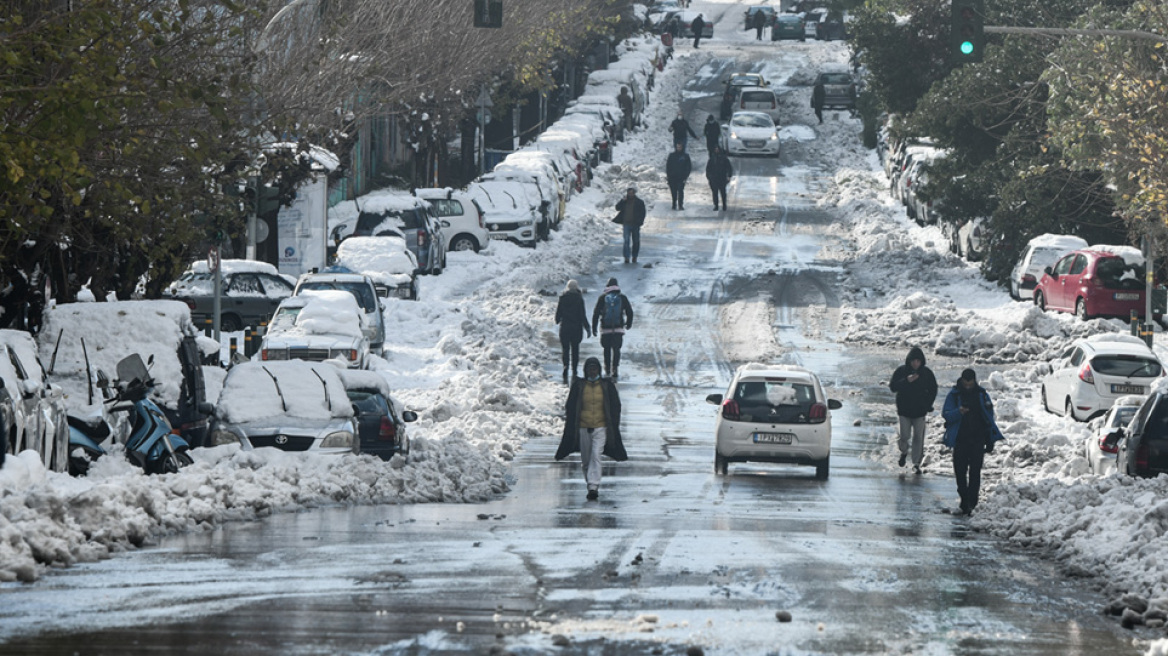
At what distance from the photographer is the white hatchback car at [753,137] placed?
63.1 m

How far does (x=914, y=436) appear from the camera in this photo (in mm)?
21547

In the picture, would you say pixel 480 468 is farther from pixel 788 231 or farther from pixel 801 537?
pixel 788 231

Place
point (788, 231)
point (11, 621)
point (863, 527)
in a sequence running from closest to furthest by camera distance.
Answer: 1. point (11, 621)
2. point (863, 527)
3. point (788, 231)

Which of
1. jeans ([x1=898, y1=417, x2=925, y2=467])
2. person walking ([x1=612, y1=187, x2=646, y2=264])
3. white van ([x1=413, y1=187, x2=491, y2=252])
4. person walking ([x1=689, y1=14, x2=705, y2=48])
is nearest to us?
jeans ([x1=898, y1=417, x2=925, y2=467])

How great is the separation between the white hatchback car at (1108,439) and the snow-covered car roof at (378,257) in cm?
1790

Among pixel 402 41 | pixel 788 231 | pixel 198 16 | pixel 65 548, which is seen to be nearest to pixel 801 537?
pixel 65 548

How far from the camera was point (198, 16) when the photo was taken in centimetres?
2992

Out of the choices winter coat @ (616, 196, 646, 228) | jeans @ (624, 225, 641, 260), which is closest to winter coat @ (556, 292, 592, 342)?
winter coat @ (616, 196, 646, 228)

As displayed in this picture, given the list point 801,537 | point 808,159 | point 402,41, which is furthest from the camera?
point 808,159

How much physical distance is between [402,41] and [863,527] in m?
28.3

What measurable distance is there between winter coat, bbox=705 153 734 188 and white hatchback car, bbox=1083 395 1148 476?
96.5ft

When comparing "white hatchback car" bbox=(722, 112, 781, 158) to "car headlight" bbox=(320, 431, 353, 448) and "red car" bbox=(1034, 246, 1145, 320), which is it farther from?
"car headlight" bbox=(320, 431, 353, 448)

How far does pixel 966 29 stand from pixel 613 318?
9.48 metres

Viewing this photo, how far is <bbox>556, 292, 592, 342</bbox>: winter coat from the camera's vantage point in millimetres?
28672
